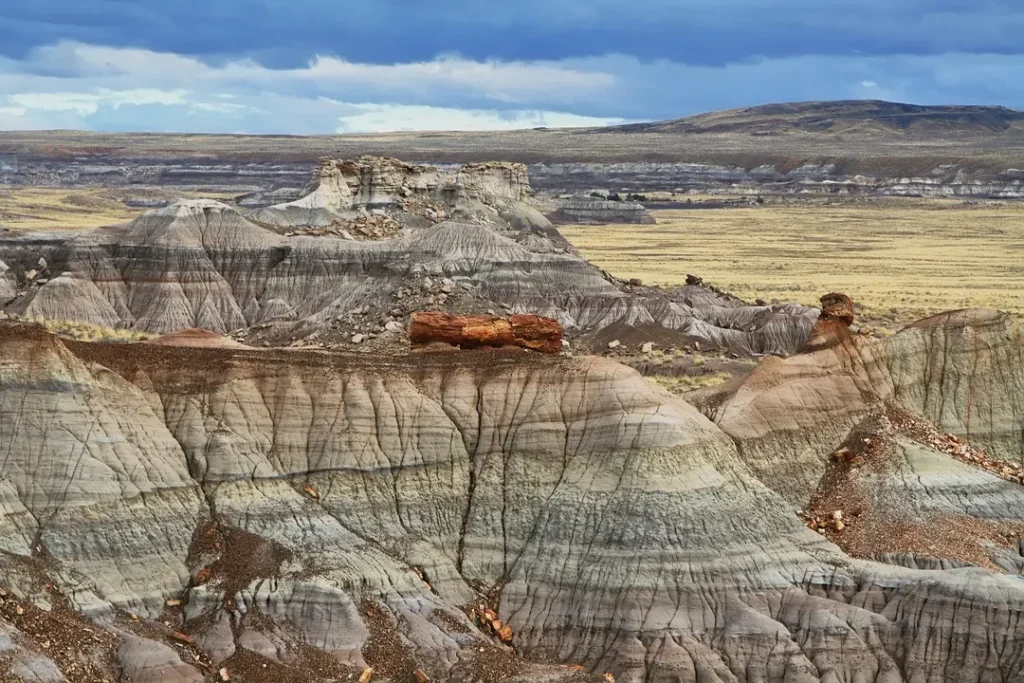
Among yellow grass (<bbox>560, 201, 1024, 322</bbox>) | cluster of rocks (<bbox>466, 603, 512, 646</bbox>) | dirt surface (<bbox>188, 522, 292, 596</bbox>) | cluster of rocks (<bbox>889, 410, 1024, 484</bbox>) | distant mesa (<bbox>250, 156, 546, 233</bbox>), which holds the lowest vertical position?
yellow grass (<bbox>560, 201, 1024, 322</bbox>)

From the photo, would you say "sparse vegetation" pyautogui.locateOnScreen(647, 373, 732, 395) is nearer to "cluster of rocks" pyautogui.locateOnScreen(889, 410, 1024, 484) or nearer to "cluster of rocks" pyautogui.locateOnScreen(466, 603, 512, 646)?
"cluster of rocks" pyautogui.locateOnScreen(889, 410, 1024, 484)

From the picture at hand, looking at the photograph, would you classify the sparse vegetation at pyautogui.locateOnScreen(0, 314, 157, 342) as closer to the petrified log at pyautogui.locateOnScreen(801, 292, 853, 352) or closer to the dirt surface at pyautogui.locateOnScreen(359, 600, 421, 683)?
the petrified log at pyautogui.locateOnScreen(801, 292, 853, 352)

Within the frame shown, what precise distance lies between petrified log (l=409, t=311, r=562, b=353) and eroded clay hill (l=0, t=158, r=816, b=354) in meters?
31.2

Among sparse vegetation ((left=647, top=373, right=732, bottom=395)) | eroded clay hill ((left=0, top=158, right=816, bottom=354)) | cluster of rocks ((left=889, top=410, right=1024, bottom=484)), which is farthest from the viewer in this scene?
eroded clay hill ((left=0, top=158, right=816, bottom=354))

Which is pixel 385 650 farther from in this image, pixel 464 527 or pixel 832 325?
pixel 832 325

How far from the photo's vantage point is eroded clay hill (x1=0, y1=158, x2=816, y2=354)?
8288cm

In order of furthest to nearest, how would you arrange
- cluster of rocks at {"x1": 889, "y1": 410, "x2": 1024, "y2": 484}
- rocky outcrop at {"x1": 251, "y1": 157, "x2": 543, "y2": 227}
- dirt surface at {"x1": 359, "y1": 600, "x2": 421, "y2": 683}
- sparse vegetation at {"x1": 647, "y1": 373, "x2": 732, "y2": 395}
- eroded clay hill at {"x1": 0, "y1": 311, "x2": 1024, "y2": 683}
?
rocky outcrop at {"x1": 251, "y1": 157, "x2": 543, "y2": 227}
sparse vegetation at {"x1": 647, "y1": 373, "x2": 732, "y2": 395}
cluster of rocks at {"x1": 889, "y1": 410, "x2": 1024, "y2": 484}
eroded clay hill at {"x1": 0, "y1": 311, "x2": 1024, "y2": 683}
dirt surface at {"x1": 359, "y1": 600, "x2": 421, "y2": 683}

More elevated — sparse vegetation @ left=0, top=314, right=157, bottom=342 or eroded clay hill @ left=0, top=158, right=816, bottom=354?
eroded clay hill @ left=0, top=158, right=816, bottom=354

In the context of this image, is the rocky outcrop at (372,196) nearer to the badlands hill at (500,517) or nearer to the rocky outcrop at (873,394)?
the badlands hill at (500,517)

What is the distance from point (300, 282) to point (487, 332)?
A: 43383 mm

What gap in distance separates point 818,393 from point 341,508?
46.3 ft

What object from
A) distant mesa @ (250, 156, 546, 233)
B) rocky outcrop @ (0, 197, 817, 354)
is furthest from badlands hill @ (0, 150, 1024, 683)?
distant mesa @ (250, 156, 546, 233)

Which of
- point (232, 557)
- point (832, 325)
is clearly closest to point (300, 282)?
point (832, 325)

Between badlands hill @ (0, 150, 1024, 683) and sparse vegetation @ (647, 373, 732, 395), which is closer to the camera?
badlands hill @ (0, 150, 1024, 683)
